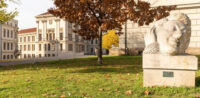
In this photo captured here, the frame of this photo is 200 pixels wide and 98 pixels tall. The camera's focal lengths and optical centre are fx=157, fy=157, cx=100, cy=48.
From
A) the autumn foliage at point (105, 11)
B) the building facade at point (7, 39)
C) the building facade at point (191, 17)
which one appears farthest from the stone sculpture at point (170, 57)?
the building facade at point (7, 39)

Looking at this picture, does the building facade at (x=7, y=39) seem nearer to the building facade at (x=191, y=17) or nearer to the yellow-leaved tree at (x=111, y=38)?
the yellow-leaved tree at (x=111, y=38)

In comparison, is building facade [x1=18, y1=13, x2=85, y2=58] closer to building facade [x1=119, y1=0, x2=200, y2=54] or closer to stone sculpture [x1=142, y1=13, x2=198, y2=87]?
building facade [x1=119, y1=0, x2=200, y2=54]

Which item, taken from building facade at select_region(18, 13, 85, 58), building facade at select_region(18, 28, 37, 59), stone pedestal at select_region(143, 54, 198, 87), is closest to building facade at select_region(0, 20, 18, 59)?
building facade at select_region(18, 28, 37, 59)

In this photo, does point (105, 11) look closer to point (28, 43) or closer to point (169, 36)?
point (169, 36)

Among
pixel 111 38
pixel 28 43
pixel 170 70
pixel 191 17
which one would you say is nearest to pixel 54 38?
pixel 28 43

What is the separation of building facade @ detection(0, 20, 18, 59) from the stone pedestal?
53626 millimetres

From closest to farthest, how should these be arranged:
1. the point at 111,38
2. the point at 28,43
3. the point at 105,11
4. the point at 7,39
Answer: the point at 105,11 → the point at 111,38 → the point at 7,39 → the point at 28,43

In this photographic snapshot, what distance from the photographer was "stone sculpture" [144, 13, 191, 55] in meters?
4.12

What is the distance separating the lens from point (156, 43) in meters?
4.49

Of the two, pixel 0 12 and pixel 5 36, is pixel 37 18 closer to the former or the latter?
pixel 5 36

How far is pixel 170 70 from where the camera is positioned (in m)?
4.34

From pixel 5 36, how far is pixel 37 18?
1188 cm

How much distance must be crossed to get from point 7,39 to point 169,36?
59129mm

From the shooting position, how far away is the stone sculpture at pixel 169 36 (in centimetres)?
412
